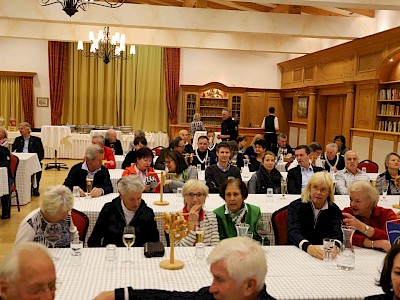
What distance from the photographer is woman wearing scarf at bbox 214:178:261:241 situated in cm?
366

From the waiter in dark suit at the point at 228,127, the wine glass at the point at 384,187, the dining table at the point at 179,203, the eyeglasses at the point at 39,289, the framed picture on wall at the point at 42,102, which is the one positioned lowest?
the dining table at the point at 179,203

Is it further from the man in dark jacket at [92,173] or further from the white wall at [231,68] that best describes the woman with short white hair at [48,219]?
the white wall at [231,68]

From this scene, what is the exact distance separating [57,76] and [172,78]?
4.06m

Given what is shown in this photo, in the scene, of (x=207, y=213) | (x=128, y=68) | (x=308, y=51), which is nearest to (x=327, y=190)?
(x=207, y=213)

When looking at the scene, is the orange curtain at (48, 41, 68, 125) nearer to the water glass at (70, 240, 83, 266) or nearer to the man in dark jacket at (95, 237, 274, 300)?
the water glass at (70, 240, 83, 266)

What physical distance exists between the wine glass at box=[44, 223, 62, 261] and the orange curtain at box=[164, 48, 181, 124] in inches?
531

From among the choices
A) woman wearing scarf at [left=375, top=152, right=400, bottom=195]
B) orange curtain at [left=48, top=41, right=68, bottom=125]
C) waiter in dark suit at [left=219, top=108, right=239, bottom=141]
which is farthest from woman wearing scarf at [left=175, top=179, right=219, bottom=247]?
orange curtain at [left=48, top=41, right=68, bottom=125]

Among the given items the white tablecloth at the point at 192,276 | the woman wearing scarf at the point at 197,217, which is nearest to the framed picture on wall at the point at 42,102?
the woman wearing scarf at the point at 197,217

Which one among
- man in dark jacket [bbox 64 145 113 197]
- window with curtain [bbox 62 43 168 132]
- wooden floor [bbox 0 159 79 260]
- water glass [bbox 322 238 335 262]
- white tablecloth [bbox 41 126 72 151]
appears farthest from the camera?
window with curtain [bbox 62 43 168 132]

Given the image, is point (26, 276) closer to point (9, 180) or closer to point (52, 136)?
point (9, 180)

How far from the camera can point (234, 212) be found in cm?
375

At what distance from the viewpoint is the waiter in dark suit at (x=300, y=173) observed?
5.98 m

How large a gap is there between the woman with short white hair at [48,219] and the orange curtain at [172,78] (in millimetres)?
13467

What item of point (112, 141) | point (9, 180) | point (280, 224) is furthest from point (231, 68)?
point (280, 224)
